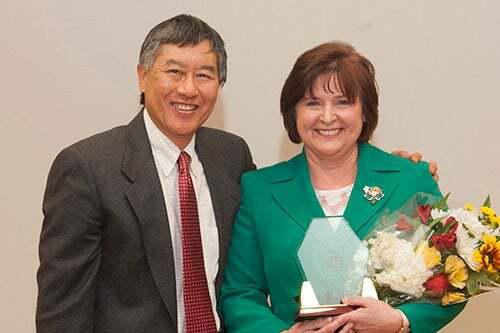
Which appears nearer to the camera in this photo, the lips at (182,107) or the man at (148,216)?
the man at (148,216)

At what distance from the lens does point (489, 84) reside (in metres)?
3.12

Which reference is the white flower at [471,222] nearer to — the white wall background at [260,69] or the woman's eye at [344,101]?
the woman's eye at [344,101]

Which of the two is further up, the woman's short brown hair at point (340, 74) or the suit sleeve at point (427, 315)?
the woman's short brown hair at point (340, 74)

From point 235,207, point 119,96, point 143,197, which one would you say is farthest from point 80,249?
point 119,96

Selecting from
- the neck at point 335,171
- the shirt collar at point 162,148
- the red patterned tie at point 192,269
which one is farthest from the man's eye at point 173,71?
the neck at point 335,171

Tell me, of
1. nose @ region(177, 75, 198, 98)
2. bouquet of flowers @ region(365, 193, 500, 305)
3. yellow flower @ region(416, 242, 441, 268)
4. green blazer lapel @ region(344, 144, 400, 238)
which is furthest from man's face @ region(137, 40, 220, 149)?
yellow flower @ region(416, 242, 441, 268)

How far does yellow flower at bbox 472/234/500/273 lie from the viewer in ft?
6.61

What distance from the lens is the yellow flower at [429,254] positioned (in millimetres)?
2039

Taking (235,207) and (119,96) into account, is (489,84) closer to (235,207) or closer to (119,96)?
(235,207)

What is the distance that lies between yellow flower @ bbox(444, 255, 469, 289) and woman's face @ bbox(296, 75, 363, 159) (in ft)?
1.74

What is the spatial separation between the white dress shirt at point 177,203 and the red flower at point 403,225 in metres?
0.62

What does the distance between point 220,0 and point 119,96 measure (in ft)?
1.93

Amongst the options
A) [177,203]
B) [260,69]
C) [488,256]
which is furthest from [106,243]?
[260,69]

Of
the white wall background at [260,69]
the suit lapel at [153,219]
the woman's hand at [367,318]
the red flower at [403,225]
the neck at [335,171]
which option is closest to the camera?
the woman's hand at [367,318]
